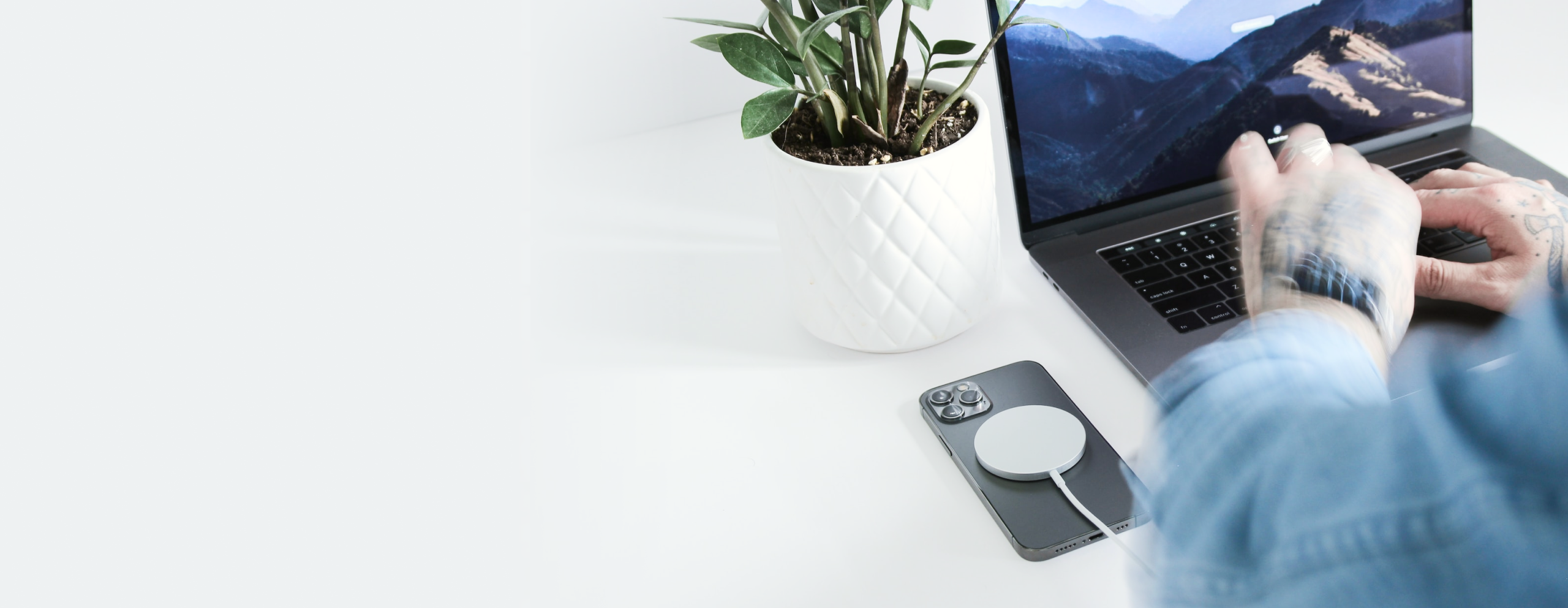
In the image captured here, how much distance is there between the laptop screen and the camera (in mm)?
667

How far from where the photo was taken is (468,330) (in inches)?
27.9

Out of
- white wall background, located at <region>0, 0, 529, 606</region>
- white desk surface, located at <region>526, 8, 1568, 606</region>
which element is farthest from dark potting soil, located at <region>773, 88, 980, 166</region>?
white wall background, located at <region>0, 0, 529, 606</region>

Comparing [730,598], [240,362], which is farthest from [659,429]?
[240,362]

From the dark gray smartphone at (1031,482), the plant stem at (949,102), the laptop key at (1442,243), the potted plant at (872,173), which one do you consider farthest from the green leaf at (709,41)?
the laptop key at (1442,243)

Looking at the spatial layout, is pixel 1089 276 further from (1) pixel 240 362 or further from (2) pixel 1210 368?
(1) pixel 240 362

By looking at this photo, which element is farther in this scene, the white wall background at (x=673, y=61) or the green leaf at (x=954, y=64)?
the white wall background at (x=673, y=61)

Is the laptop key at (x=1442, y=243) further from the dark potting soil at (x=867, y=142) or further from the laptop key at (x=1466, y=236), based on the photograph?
the dark potting soil at (x=867, y=142)

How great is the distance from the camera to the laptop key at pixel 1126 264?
65 cm

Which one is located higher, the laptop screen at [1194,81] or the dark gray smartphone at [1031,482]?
the laptop screen at [1194,81]

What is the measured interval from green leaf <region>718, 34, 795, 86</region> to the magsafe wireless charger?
0.78ft

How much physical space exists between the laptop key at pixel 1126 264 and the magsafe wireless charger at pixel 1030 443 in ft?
0.48

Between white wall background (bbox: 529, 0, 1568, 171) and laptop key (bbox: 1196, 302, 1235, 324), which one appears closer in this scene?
laptop key (bbox: 1196, 302, 1235, 324)

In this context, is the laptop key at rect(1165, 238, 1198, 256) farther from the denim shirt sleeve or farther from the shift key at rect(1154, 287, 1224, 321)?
the denim shirt sleeve

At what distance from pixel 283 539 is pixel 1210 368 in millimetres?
512
